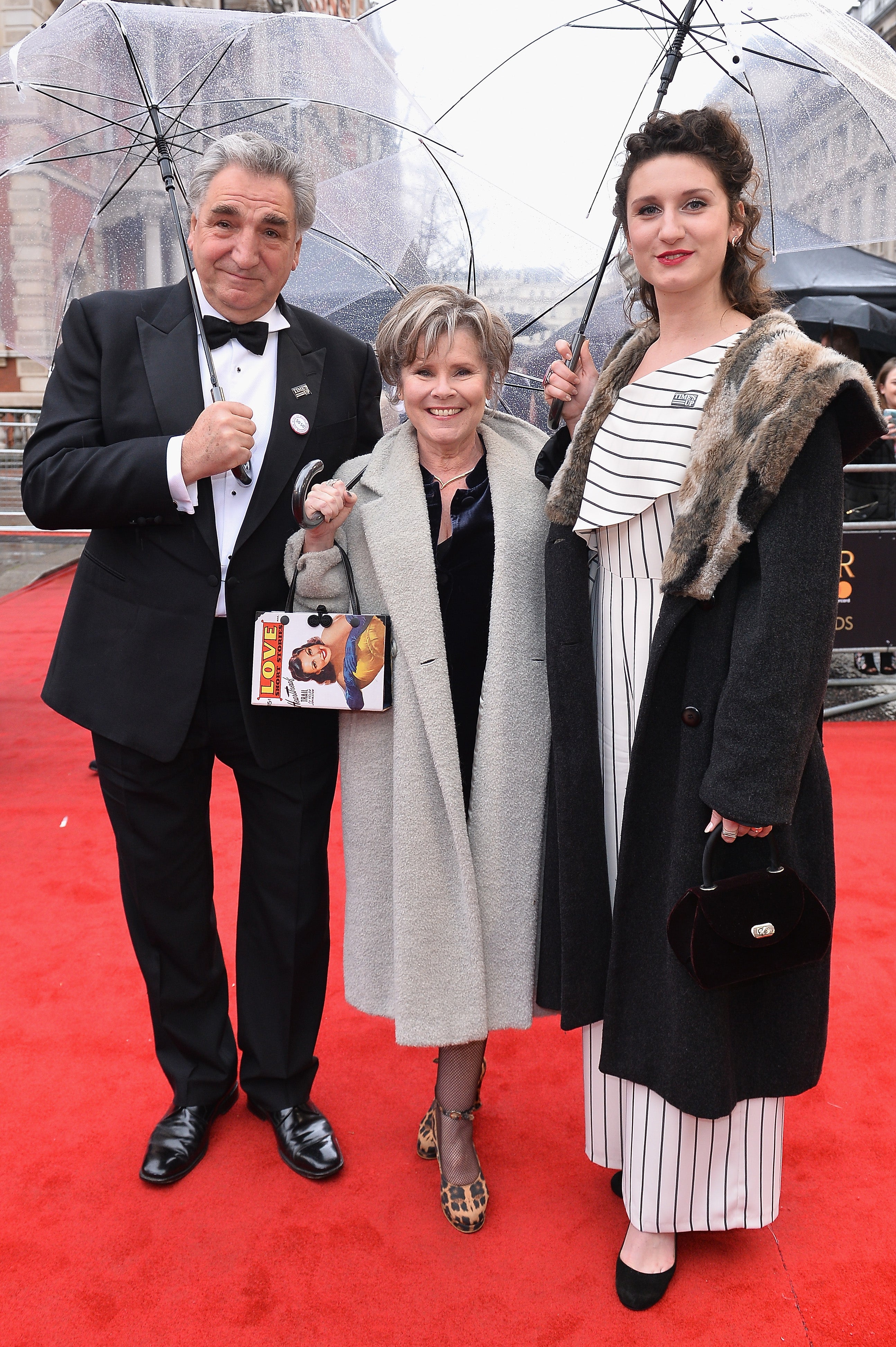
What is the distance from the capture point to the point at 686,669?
1807 millimetres

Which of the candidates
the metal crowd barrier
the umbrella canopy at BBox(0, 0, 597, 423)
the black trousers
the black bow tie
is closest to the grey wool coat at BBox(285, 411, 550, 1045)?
the black trousers

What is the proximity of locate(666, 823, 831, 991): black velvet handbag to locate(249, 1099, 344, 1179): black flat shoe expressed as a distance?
41.6 inches

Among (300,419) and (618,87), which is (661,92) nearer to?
(618,87)

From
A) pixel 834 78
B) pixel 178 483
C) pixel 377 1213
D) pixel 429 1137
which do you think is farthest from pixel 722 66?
pixel 377 1213

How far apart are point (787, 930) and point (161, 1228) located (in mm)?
1451

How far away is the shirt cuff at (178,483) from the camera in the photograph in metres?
1.99

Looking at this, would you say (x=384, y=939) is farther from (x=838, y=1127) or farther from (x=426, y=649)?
(x=838, y=1127)

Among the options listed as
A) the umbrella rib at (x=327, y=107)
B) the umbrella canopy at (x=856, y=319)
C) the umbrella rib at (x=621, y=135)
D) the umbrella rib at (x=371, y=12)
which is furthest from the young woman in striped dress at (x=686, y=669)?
the umbrella canopy at (x=856, y=319)

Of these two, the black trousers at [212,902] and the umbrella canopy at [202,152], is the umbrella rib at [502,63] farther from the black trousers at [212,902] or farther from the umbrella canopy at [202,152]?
the black trousers at [212,902]

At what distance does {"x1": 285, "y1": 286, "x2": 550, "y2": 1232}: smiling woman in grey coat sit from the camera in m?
2.05

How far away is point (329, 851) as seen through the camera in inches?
167

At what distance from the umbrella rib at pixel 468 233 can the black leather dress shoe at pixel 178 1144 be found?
7.15 ft

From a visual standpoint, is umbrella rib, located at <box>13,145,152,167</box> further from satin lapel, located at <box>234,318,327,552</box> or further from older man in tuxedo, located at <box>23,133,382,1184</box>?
satin lapel, located at <box>234,318,327,552</box>

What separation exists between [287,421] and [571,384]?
605 mm
